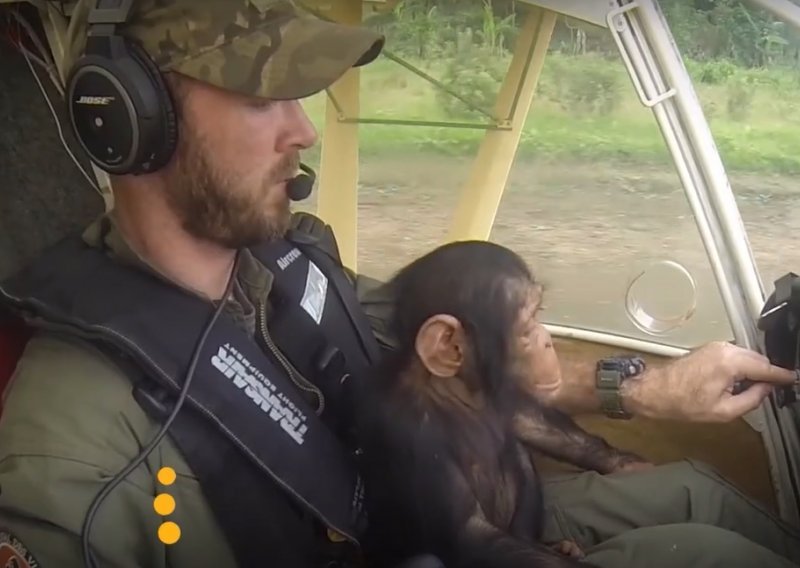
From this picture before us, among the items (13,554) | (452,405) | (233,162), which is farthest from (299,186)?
(13,554)

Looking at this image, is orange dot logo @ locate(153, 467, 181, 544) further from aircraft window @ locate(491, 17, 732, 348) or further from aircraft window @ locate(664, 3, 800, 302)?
aircraft window @ locate(664, 3, 800, 302)

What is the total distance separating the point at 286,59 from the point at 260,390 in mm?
334

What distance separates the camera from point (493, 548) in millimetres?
1148

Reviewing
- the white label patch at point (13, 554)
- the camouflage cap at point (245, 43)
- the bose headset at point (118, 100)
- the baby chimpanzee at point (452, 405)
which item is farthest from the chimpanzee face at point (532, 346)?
the white label patch at point (13, 554)

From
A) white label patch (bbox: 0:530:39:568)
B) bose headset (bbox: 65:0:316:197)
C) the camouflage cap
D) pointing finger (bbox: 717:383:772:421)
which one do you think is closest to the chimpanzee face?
pointing finger (bbox: 717:383:772:421)

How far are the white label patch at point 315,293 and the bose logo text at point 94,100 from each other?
14.8 inches

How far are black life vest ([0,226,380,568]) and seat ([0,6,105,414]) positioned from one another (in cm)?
16

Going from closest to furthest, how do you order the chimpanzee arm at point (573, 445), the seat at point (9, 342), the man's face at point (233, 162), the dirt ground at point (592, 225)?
the man's face at point (233, 162)
the seat at point (9, 342)
the dirt ground at point (592, 225)
the chimpanzee arm at point (573, 445)

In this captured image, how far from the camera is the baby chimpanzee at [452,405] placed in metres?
1.17

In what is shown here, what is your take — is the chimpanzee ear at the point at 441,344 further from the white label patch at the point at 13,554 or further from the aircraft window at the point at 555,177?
the white label patch at the point at 13,554

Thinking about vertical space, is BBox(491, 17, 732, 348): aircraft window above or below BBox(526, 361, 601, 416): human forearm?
above

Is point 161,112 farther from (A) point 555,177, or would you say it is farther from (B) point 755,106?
(B) point 755,106

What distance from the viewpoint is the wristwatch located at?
4.37 feet

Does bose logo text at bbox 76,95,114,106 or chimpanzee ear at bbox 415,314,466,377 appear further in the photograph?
chimpanzee ear at bbox 415,314,466,377
